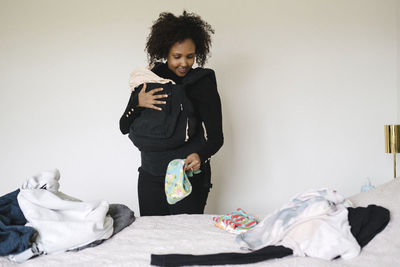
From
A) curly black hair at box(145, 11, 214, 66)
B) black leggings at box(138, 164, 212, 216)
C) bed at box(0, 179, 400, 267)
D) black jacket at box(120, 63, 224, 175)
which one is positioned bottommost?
bed at box(0, 179, 400, 267)

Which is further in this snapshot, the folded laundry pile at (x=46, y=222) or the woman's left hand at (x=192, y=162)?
the woman's left hand at (x=192, y=162)

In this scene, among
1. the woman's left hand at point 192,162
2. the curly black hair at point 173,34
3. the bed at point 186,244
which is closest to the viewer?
the bed at point 186,244

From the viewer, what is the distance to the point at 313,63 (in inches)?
110

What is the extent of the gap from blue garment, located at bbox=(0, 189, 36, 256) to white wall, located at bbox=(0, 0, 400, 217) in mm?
1346

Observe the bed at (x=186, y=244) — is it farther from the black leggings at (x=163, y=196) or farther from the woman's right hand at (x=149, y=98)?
the woman's right hand at (x=149, y=98)

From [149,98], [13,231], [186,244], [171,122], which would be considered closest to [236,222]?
[186,244]

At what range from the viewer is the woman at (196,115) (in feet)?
5.84

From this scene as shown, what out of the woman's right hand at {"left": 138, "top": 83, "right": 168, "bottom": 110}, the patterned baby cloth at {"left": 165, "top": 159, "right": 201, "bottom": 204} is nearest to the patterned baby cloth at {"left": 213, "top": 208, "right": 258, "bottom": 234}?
the patterned baby cloth at {"left": 165, "top": 159, "right": 201, "bottom": 204}

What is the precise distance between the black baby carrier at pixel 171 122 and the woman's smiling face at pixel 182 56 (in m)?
0.09

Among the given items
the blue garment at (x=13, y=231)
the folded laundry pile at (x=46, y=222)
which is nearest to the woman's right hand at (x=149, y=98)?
the folded laundry pile at (x=46, y=222)

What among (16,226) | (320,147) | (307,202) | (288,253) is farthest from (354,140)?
(16,226)

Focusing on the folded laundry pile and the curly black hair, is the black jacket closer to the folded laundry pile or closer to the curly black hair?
the curly black hair

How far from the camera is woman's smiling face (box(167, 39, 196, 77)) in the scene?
185 centimetres

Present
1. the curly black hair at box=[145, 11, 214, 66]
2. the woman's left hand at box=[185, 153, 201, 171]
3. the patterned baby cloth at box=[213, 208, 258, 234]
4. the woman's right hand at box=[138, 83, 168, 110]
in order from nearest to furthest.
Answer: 1. the patterned baby cloth at box=[213, 208, 258, 234]
2. the woman's left hand at box=[185, 153, 201, 171]
3. the woman's right hand at box=[138, 83, 168, 110]
4. the curly black hair at box=[145, 11, 214, 66]
